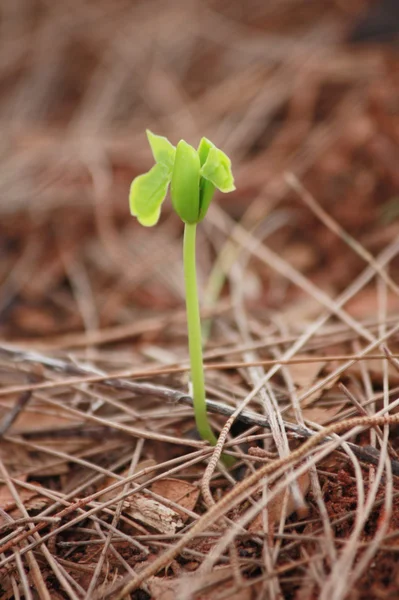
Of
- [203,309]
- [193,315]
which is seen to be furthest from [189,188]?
[203,309]

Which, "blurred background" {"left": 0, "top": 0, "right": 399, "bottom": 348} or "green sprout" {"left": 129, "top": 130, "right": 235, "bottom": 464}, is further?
"blurred background" {"left": 0, "top": 0, "right": 399, "bottom": 348}

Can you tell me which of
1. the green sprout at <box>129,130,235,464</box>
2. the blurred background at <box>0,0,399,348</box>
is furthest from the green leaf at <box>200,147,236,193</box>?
the blurred background at <box>0,0,399,348</box>

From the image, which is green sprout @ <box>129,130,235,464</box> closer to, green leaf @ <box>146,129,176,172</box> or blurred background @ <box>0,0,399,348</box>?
green leaf @ <box>146,129,176,172</box>

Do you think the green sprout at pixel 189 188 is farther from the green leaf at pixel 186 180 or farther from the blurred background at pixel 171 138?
the blurred background at pixel 171 138

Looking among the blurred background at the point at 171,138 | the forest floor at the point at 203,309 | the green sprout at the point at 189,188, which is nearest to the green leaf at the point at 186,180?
the green sprout at the point at 189,188

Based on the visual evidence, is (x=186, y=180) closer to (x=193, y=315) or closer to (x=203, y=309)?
(x=193, y=315)

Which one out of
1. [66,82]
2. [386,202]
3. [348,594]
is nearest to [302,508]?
[348,594]
